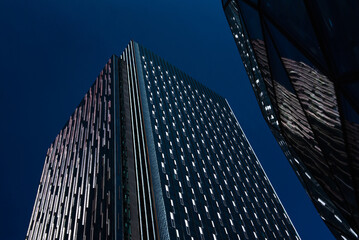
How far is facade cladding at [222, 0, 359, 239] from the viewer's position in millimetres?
4637

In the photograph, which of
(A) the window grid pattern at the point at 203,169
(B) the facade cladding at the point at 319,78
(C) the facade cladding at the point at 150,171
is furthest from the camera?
(A) the window grid pattern at the point at 203,169

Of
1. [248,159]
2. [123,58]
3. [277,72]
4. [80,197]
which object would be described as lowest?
[277,72]

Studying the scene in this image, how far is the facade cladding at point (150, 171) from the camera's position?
5350 cm

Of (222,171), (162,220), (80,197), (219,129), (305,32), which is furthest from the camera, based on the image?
(219,129)

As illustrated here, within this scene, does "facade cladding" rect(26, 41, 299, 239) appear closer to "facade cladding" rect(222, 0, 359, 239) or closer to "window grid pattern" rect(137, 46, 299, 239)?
"window grid pattern" rect(137, 46, 299, 239)

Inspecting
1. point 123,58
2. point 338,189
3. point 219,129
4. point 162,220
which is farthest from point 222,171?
point 338,189

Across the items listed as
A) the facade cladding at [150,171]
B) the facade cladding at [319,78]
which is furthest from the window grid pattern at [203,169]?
the facade cladding at [319,78]

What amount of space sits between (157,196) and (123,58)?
69.6m

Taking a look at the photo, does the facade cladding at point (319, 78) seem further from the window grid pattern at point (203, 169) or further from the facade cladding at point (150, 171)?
the window grid pattern at point (203, 169)

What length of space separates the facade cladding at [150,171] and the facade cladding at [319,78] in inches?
1642

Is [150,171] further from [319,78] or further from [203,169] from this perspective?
[319,78]

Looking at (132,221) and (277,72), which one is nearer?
(277,72)

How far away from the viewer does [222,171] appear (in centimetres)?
7938

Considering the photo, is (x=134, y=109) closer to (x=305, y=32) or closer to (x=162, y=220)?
Result: (x=162, y=220)
